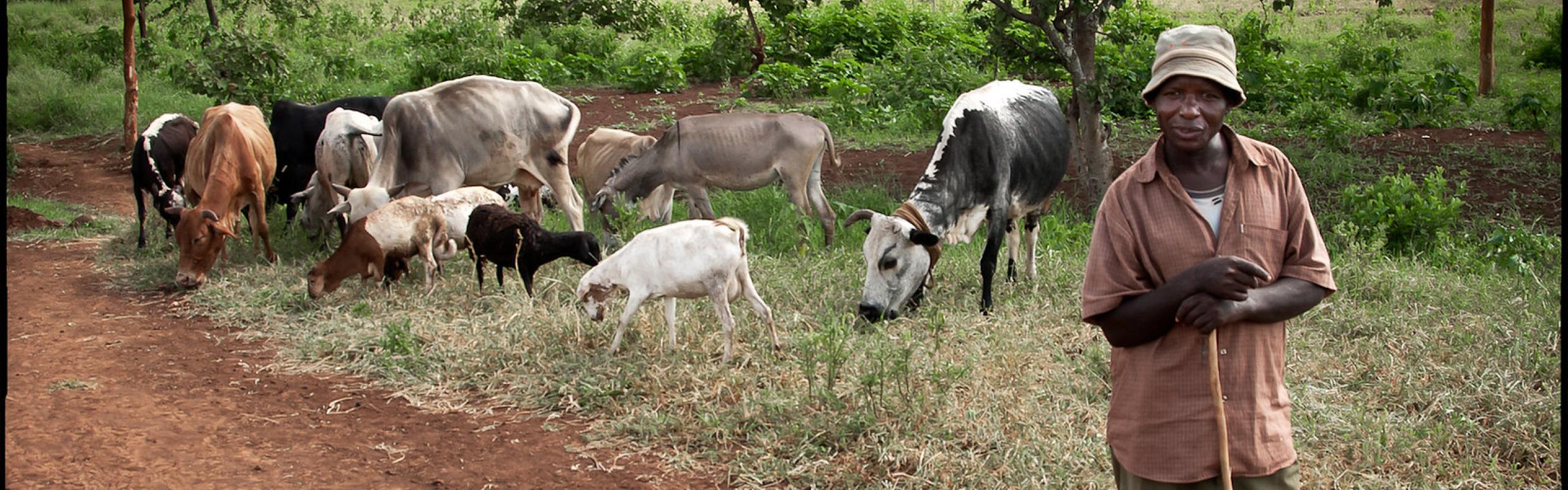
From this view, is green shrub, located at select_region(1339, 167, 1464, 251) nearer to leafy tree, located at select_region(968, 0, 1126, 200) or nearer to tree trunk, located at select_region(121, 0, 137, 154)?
leafy tree, located at select_region(968, 0, 1126, 200)

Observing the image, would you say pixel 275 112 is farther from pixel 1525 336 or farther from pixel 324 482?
pixel 1525 336

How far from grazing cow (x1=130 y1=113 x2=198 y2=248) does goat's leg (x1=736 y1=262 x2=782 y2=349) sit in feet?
16.5

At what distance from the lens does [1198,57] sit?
113 inches

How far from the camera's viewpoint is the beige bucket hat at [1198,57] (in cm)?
285

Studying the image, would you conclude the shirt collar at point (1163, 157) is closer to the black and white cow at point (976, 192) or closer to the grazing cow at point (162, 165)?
the black and white cow at point (976, 192)

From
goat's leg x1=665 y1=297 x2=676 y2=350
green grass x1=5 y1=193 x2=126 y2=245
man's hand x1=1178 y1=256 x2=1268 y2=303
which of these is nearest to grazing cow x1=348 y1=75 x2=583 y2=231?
green grass x1=5 y1=193 x2=126 y2=245

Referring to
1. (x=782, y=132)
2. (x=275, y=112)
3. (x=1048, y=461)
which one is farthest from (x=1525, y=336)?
(x=275, y=112)

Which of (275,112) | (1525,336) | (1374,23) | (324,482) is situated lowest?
(324,482)

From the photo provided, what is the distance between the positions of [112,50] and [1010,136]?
16500mm

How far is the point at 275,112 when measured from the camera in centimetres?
1101

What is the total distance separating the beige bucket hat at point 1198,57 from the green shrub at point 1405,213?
21.3 ft

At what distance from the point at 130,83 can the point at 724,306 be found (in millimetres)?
10755

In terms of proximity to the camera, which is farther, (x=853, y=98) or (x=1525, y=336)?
(x=853, y=98)

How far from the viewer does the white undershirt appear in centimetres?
288
